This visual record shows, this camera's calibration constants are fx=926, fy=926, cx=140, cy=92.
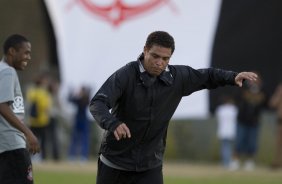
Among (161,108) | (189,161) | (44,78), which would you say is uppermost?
(161,108)

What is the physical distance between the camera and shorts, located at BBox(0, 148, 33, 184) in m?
8.15

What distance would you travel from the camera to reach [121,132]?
720 centimetres

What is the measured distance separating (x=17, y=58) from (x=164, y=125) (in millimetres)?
1463

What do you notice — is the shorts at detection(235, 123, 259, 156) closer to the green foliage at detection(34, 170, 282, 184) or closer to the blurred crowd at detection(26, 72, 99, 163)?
the green foliage at detection(34, 170, 282, 184)

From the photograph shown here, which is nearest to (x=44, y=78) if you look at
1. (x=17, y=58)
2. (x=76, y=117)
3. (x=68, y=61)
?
(x=76, y=117)

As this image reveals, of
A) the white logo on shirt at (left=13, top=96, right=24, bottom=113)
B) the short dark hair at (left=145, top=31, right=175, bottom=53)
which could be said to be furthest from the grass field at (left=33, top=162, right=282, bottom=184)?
the short dark hair at (left=145, top=31, right=175, bottom=53)

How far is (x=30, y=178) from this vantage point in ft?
27.1

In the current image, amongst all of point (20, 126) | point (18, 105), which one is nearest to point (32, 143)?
point (20, 126)

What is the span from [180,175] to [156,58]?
31.1ft

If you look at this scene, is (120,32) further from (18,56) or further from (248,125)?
(18,56)

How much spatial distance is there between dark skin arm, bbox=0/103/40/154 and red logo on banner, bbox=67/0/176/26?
52.2 feet

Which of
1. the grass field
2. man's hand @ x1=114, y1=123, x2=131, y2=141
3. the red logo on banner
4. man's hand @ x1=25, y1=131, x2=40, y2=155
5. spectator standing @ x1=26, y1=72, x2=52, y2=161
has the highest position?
the red logo on banner

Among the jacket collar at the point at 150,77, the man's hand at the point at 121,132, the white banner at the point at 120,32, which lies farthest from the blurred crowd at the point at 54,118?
the man's hand at the point at 121,132

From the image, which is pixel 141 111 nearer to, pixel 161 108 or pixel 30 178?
pixel 161 108
